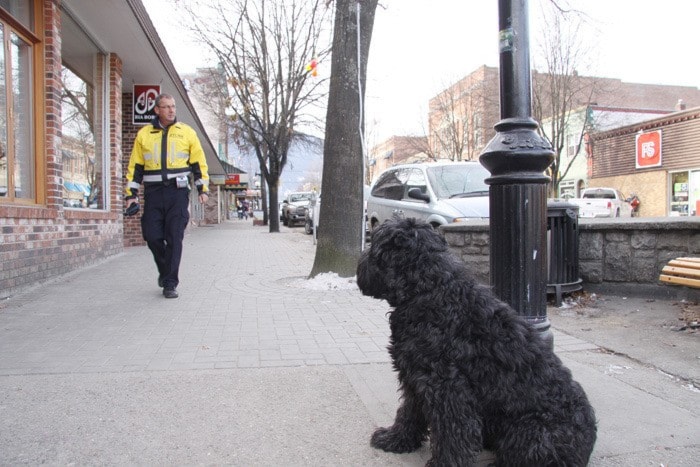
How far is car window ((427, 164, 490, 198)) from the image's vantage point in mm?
8922

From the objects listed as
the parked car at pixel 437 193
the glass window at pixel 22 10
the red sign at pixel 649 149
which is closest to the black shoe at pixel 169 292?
the parked car at pixel 437 193

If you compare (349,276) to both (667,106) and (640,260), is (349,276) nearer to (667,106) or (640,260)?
(640,260)

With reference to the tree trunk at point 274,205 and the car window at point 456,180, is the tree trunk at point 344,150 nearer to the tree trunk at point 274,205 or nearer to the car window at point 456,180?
the car window at point 456,180

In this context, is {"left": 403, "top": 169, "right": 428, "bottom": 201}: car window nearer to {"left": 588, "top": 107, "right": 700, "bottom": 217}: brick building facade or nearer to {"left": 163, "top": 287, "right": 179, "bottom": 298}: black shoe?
{"left": 163, "top": 287, "right": 179, "bottom": 298}: black shoe

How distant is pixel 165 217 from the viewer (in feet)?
18.9

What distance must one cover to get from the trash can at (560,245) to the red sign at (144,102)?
374 inches

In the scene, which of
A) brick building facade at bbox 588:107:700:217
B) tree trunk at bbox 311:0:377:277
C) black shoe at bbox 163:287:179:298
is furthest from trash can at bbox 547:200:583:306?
brick building facade at bbox 588:107:700:217

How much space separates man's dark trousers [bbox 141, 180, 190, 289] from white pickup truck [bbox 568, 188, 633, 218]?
2102 cm

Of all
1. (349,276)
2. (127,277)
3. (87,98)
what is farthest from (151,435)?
(87,98)

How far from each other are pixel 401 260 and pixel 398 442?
0.97 m

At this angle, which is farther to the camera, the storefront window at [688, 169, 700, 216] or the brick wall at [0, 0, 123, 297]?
the storefront window at [688, 169, 700, 216]

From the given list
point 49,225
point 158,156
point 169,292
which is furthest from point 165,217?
point 49,225

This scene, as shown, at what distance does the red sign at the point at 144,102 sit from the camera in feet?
38.2

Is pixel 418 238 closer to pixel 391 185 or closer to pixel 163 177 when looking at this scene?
pixel 163 177
